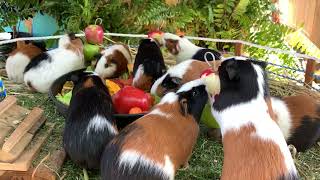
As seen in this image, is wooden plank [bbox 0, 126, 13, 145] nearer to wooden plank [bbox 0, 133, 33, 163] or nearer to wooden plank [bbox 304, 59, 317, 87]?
wooden plank [bbox 0, 133, 33, 163]

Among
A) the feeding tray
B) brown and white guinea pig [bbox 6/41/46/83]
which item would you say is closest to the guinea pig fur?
the feeding tray

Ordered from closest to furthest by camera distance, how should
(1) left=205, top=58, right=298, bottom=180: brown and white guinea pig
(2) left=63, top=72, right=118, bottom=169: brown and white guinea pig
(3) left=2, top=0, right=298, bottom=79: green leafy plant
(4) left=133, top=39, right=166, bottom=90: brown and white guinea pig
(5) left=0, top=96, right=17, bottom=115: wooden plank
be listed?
1. (1) left=205, top=58, right=298, bottom=180: brown and white guinea pig
2. (2) left=63, top=72, right=118, bottom=169: brown and white guinea pig
3. (5) left=0, top=96, right=17, bottom=115: wooden plank
4. (4) left=133, top=39, right=166, bottom=90: brown and white guinea pig
5. (3) left=2, top=0, right=298, bottom=79: green leafy plant

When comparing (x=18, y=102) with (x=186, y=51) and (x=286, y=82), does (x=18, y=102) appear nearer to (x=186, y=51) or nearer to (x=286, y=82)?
(x=186, y=51)

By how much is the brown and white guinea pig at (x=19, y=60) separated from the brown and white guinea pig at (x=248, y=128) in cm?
141

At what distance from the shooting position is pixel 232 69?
145 cm

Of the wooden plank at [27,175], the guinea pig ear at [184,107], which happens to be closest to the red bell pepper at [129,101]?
the guinea pig ear at [184,107]

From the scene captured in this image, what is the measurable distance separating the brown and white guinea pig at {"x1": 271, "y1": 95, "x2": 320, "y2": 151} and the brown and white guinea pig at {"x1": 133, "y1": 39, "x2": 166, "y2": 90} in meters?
0.69

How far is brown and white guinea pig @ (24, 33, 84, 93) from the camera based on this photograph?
233 cm

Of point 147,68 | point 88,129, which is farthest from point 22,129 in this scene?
point 147,68

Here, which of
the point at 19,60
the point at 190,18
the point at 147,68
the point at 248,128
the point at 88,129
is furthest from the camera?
the point at 190,18

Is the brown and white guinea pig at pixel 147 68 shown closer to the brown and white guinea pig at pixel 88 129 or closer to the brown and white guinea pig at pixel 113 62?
the brown and white guinea pig at pixel 113 62

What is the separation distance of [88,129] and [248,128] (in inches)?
24.3

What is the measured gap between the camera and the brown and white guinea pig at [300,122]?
71.8 inches

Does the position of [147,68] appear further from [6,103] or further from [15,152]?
[15,152]
